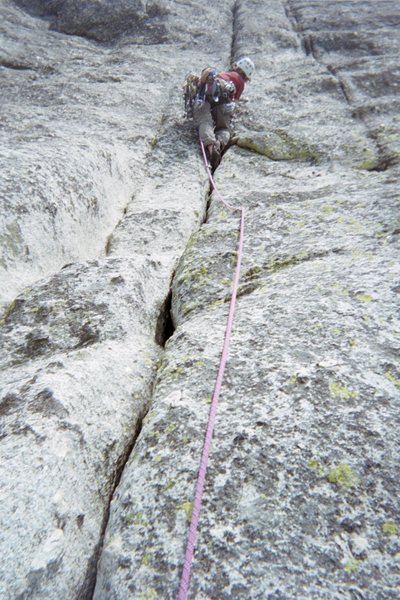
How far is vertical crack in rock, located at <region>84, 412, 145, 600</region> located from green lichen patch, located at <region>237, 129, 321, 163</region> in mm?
7273

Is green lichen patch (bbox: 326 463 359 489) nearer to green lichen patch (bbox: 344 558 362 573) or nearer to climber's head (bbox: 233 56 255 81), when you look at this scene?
green lichen patch (bbox: 344 558 362 573)

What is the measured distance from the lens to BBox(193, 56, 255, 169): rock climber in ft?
32.5

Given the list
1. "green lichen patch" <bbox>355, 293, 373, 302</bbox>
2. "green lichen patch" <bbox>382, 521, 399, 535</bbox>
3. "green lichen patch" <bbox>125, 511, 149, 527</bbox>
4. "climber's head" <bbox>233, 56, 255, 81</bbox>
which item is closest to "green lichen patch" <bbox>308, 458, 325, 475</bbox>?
"green lichen patch" <bbox>382, 521, 399, 535</bbox>

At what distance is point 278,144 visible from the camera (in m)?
9.85

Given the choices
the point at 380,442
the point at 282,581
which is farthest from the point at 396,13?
the point at 282,581

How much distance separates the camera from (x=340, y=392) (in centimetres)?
350

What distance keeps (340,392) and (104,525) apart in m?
2.13

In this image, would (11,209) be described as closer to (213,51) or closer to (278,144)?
(278,144)

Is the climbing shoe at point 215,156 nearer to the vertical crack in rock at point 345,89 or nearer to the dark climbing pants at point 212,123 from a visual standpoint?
the dark climbing pants at point 212,123

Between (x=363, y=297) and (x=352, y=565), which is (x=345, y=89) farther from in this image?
(x=352, y=565)

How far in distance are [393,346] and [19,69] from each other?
13808 millimetres

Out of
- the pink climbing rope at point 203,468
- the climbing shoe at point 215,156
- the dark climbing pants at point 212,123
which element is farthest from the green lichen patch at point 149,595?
the dark climbing pants at point 212,123

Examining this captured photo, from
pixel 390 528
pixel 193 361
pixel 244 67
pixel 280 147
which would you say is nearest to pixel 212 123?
pixel 280 147

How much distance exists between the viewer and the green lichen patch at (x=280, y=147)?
30.8 ft
